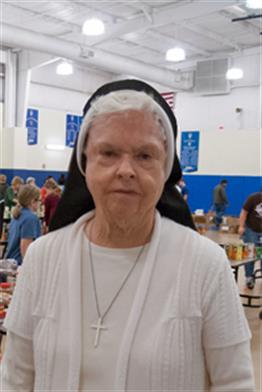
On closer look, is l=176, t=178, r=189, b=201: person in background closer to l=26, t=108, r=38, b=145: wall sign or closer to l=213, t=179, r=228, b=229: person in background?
l=213, t=179, r=228, b=229: person in background

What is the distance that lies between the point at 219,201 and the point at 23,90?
251 inches

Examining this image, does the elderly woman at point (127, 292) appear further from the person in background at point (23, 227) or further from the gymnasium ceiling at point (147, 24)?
the gymnasium ceiling at point (147, 24)

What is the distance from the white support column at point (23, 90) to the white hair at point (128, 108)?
Answer: 42.0 ft

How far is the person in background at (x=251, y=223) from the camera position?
22.3ft

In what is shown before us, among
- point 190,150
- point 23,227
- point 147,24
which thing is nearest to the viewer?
point 23,227

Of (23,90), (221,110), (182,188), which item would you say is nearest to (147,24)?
(182,188)

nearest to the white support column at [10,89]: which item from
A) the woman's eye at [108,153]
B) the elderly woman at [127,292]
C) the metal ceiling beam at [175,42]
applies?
the metal ceiling beam at [175,42]

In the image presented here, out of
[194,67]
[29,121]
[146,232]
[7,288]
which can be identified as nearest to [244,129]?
[194,67]

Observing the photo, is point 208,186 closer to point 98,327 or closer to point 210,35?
point 210,35

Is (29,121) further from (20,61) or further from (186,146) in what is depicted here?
(186,146)

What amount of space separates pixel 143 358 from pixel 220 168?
14.5m

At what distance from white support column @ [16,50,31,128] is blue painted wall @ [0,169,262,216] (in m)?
1.48

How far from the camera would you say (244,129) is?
49.1 ft

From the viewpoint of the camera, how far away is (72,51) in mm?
11719
